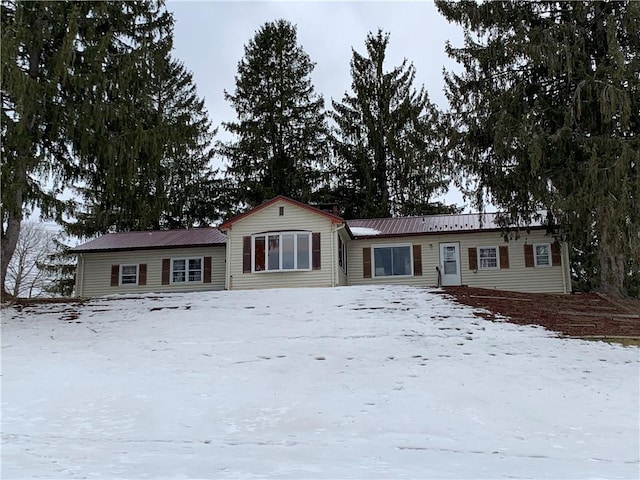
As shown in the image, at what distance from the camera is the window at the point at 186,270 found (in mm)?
23766

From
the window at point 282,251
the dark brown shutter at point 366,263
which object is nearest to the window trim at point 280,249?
the window at point 282,251

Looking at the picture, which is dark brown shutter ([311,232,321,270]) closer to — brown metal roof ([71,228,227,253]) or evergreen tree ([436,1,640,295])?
brown metal roof ([71,228,227,253])

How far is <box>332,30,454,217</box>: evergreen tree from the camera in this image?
3250cm

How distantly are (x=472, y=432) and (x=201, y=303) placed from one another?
10717 mm

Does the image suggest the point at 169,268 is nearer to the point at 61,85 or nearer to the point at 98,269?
the point at 98,269

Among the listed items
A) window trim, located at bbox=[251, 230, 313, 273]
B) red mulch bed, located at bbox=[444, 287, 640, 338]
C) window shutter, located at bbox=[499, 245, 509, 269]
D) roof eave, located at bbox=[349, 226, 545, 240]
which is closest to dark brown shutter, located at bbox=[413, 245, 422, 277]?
roof eave, located at bbox=[349, 226, 545, 240]

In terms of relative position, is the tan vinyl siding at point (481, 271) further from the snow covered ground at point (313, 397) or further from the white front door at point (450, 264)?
the snow covered ground at point (313, 397)

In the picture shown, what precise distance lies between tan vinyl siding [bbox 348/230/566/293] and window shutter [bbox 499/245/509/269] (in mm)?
104

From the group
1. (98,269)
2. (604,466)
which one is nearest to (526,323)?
(604,466)

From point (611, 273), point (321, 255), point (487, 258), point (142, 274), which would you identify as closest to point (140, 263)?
point (142, 274)

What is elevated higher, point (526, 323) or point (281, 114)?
point (281, 114)

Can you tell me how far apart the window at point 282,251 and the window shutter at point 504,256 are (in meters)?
7.00

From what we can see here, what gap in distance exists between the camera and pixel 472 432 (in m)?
7.25

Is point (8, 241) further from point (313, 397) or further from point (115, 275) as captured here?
point (313, 397)
